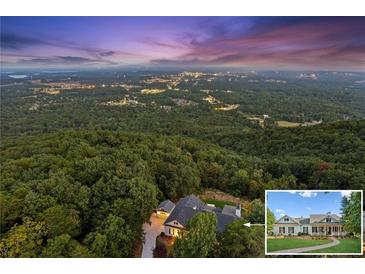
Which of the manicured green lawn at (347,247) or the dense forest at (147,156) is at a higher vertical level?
the dense forest at (147,156)

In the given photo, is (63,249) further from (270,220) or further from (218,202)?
(270,220)

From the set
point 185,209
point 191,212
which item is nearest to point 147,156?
point 185,209

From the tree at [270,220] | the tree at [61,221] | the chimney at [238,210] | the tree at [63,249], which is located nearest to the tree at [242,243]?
the tree at [270,220]

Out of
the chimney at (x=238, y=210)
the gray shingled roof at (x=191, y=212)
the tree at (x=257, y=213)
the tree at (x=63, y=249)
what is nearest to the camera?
the tree at (x=63, y=249)

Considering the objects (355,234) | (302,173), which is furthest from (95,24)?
(355,234)

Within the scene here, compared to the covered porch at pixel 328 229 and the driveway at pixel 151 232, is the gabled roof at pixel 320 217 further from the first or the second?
the driveway at pixel 151 232
